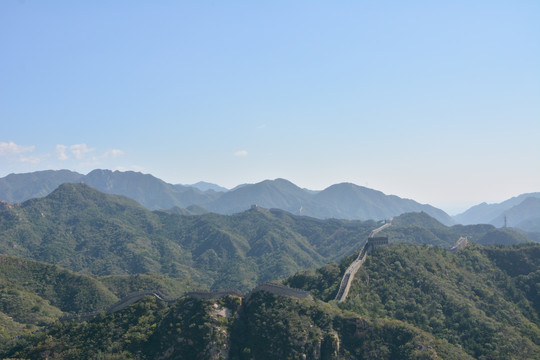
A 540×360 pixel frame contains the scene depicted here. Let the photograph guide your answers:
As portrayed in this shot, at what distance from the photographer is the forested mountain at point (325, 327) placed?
82.9m

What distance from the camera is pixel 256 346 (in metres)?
84.6

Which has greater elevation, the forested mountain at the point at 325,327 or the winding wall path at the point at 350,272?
the winding wall path at the point at 350,272

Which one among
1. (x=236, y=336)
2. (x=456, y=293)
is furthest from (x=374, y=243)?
(x=236, y=336)

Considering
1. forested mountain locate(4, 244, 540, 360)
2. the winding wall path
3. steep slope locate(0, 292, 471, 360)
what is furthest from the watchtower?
steep slope locate(0, 292, 471, 360)

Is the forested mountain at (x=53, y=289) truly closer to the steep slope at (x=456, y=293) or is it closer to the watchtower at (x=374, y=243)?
the steep slope at (x=456, y=293)

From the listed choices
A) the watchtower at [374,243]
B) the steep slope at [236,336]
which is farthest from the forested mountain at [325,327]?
the watchtower at [374,243]

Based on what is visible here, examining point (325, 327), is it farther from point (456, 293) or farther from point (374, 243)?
point (374, 243)

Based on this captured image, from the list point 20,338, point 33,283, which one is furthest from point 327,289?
point 33,283

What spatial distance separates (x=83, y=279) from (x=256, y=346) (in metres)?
117

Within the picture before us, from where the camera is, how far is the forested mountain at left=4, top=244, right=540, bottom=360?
82.9 meters

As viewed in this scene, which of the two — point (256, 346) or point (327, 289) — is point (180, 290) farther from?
point (256, 346)

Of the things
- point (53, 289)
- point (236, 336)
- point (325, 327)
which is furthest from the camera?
point (53, 289)

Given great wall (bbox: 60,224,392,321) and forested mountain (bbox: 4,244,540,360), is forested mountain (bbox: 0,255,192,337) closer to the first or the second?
great wall (bbox: 60,224,392,321)

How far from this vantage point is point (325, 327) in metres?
87.4
